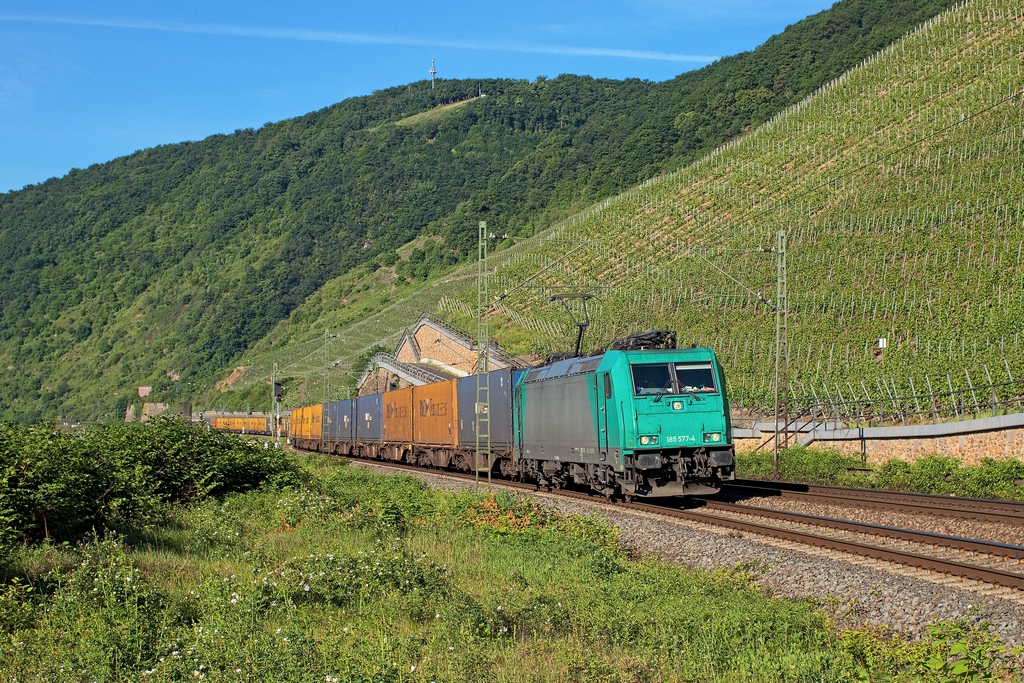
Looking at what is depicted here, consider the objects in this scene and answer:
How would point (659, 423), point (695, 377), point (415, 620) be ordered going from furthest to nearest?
point (695, 377) < point (659, 423) < point (415, 620)

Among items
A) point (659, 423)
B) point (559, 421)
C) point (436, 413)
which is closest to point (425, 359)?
point (436, 413)

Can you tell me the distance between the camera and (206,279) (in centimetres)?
18438

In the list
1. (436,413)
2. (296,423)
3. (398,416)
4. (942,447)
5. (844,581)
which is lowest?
(844,581)

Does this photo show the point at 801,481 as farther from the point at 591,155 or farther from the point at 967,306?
the point at 591,155

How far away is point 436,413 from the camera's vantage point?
36250mm

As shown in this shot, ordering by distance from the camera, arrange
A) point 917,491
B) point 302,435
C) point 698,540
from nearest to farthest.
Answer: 1. point 698,540
2. point 917,491
3. point 302,435

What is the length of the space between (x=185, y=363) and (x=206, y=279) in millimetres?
36987

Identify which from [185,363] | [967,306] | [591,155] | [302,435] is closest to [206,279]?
[185,363]

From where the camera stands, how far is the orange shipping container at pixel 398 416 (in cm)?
4072

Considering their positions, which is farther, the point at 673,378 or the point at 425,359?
the point at 425,359

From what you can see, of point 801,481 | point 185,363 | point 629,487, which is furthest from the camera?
point 185,363

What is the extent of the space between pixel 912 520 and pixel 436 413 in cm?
2125

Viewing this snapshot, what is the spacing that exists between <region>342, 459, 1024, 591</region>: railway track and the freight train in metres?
0.78

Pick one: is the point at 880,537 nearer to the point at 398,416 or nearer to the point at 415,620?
the point at 415,620
